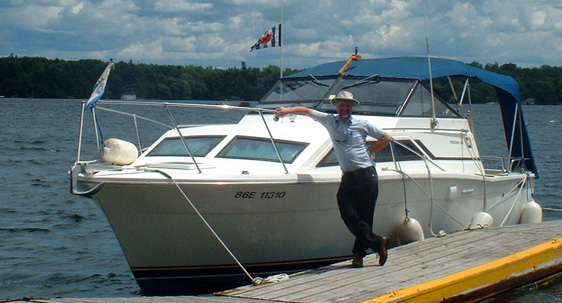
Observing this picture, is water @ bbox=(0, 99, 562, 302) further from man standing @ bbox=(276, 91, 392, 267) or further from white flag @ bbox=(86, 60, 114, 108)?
white flag @ bbox=(86, 60, 114, 108)

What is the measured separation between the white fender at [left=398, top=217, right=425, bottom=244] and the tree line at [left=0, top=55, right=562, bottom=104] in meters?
5.24

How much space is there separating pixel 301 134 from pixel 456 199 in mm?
2652

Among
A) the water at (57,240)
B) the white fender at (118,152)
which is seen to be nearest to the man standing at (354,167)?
the water at (57,240)

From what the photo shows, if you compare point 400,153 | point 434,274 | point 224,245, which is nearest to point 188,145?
point 224,245

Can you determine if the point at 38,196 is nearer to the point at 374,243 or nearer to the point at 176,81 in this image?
the point at 374,243

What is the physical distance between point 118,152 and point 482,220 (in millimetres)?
5155

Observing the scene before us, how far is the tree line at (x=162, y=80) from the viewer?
2741cm

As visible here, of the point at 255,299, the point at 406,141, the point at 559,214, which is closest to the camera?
the point at 255,299

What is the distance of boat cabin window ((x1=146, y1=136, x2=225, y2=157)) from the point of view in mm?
9773

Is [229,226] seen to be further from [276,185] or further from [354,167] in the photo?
[354,167]

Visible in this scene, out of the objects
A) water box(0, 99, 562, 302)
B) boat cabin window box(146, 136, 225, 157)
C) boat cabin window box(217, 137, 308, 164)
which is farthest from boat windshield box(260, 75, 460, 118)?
water box(0, 99, 562, 302)

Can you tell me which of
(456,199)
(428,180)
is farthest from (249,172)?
(456,199)

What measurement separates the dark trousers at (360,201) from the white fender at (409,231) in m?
1.68

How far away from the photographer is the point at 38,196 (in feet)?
58.6
